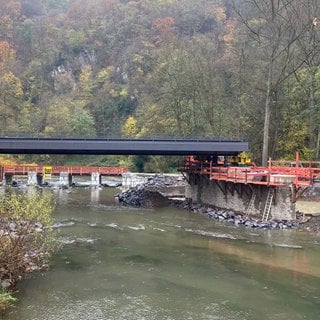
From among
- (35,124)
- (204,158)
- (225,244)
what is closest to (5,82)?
(35,124)

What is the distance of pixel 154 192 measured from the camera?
39.1m

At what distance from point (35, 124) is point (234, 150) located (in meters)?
51.2

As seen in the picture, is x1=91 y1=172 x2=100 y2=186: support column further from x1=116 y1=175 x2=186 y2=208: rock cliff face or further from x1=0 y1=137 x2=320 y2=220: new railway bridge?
x1=0 y1=137 x2=320 y2=220: new railway bridge

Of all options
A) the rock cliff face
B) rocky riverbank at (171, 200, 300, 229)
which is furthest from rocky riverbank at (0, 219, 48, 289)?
the rock cliff face

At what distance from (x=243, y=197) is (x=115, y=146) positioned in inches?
377

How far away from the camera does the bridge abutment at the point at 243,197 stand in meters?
27.1

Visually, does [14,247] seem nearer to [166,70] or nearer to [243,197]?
[243,197]

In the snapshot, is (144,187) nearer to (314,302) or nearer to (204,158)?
(204,158)

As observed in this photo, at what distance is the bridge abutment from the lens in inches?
1069

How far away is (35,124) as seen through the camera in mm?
76688

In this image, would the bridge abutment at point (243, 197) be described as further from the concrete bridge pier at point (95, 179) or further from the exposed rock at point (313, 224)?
the concrete bridge pier at point (95, 179)

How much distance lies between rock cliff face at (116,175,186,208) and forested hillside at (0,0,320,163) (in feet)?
26.0

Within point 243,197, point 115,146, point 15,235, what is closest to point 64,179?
point 115,146

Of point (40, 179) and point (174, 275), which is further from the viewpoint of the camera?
point (40, 179)
